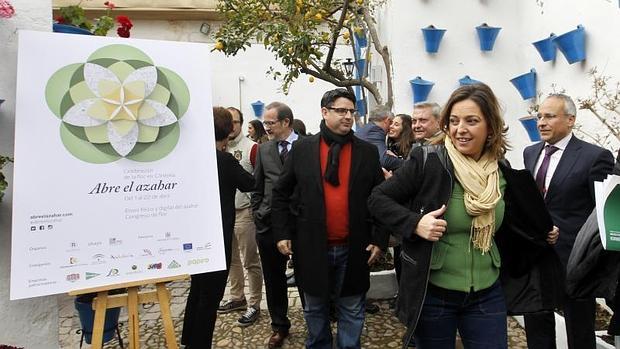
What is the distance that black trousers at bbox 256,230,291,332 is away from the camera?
3793mm

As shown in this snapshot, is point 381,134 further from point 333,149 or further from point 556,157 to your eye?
point 556,157

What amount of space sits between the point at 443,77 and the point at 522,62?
948 mm

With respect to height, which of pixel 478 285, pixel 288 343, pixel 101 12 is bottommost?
pixel 288 343

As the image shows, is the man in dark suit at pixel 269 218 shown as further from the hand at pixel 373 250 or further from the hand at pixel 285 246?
the hand at pixel 373 250

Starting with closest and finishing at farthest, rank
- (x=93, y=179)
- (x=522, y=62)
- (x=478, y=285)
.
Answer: (x=478, y=285) < (x=93, y=179) < (x=522, y=62)

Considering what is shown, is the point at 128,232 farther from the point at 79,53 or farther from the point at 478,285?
the point at 478,285

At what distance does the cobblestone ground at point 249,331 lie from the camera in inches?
149

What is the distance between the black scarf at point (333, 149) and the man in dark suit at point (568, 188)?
A: 55.7 inches

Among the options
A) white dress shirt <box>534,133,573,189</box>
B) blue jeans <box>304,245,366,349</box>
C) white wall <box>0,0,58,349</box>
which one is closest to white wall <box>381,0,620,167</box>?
white dress shirt <box>534,133,573,189</box>

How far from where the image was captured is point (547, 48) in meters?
4.65

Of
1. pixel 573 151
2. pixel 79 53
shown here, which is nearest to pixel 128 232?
pixel 79 53

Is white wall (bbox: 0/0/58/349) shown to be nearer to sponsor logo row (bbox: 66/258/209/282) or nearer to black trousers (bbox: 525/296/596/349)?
sponsor logo row (bbox: 66/258/209/282)

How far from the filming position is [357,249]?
2900mm

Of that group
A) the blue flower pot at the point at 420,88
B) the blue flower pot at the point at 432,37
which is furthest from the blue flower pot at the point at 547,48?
the blue flower pot at the point at 420,88
